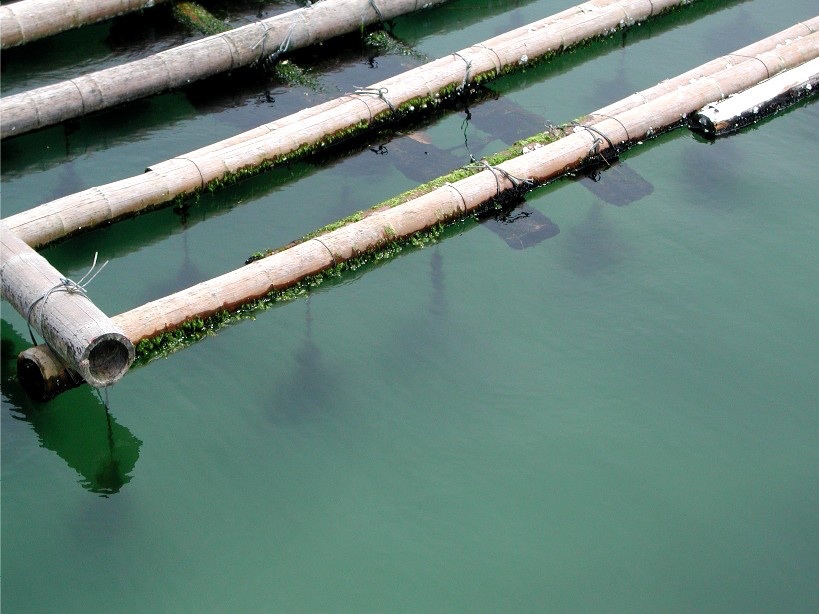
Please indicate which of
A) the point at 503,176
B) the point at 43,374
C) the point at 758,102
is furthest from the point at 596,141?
the point at 43,374

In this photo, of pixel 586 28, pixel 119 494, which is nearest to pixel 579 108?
pixel 586 28

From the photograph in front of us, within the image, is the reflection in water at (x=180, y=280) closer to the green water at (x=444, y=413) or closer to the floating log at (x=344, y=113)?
the green water at (x=444, y=413)

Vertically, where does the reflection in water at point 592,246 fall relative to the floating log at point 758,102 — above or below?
below

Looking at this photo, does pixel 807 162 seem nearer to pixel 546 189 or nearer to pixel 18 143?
pixel 546 189

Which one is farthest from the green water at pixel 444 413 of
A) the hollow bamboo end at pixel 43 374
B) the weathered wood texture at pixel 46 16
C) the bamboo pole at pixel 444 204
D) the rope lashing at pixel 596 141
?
the weathered wood texture at pixel 46 16

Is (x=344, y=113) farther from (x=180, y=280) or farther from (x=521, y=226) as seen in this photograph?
(x=180, y=280)

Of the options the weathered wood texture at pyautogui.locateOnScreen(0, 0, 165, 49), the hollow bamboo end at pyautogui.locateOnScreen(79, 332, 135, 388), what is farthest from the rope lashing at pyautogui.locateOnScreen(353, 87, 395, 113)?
the hollow bamboo end at pyautogui.locateOnScreen(79, 332, 135, 388)
